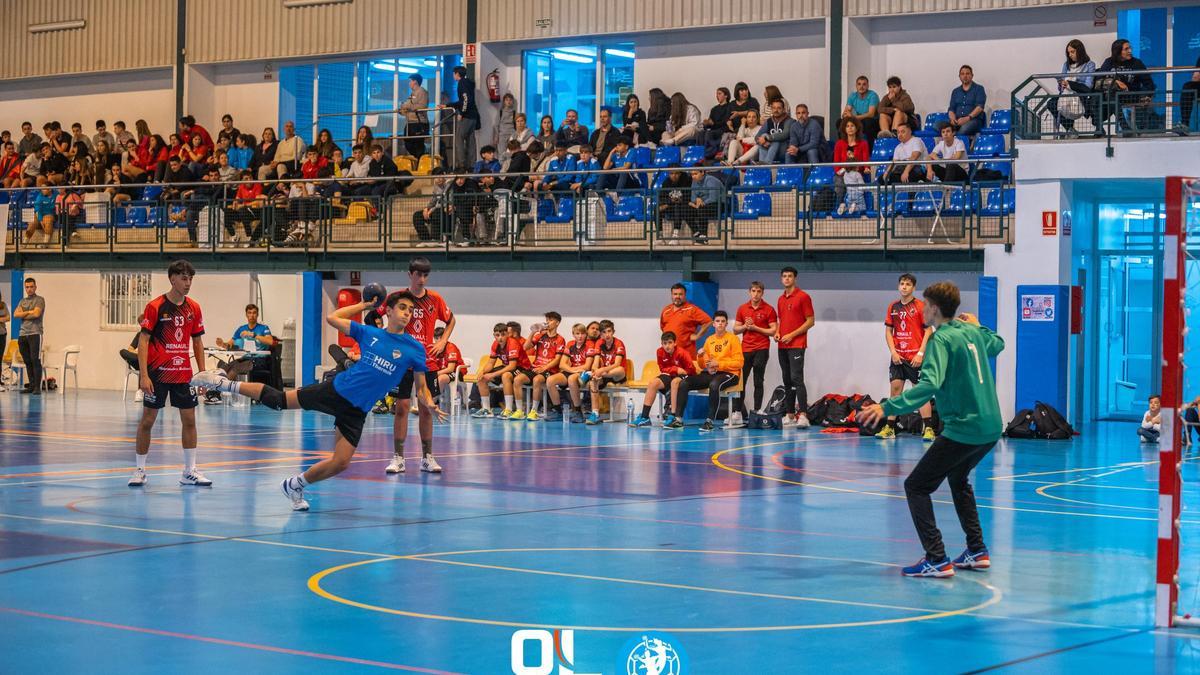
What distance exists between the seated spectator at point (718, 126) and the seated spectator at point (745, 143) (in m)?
0.24

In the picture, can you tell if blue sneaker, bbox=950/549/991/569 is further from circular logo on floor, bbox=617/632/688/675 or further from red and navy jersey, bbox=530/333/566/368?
red and navy jersey, bbox=530/333/566/368

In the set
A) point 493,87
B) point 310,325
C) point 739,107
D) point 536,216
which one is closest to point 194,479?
point 536,216

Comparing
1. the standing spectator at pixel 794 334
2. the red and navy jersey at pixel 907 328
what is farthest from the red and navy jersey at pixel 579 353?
the red and navy jersey at pixel 907 328

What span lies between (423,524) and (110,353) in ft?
73.7

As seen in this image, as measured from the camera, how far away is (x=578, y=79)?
29.6 meters

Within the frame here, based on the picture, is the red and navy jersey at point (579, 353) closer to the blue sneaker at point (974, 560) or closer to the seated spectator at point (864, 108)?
the seated spectator at point (864, 108)

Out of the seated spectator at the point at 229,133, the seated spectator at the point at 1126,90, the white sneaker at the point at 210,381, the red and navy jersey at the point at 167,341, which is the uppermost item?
the seated spectator at the point at 229,133

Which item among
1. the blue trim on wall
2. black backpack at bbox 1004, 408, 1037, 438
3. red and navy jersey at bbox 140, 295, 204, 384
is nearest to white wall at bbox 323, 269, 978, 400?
the blue trim on wall

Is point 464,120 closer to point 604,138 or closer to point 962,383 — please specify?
point 604,138

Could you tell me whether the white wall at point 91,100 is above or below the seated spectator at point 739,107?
above

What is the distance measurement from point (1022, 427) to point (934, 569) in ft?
39.0

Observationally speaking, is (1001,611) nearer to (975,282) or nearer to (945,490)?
(945,490)

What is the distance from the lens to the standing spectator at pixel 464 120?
2845 centimetres

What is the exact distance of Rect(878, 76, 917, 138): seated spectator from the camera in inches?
928
